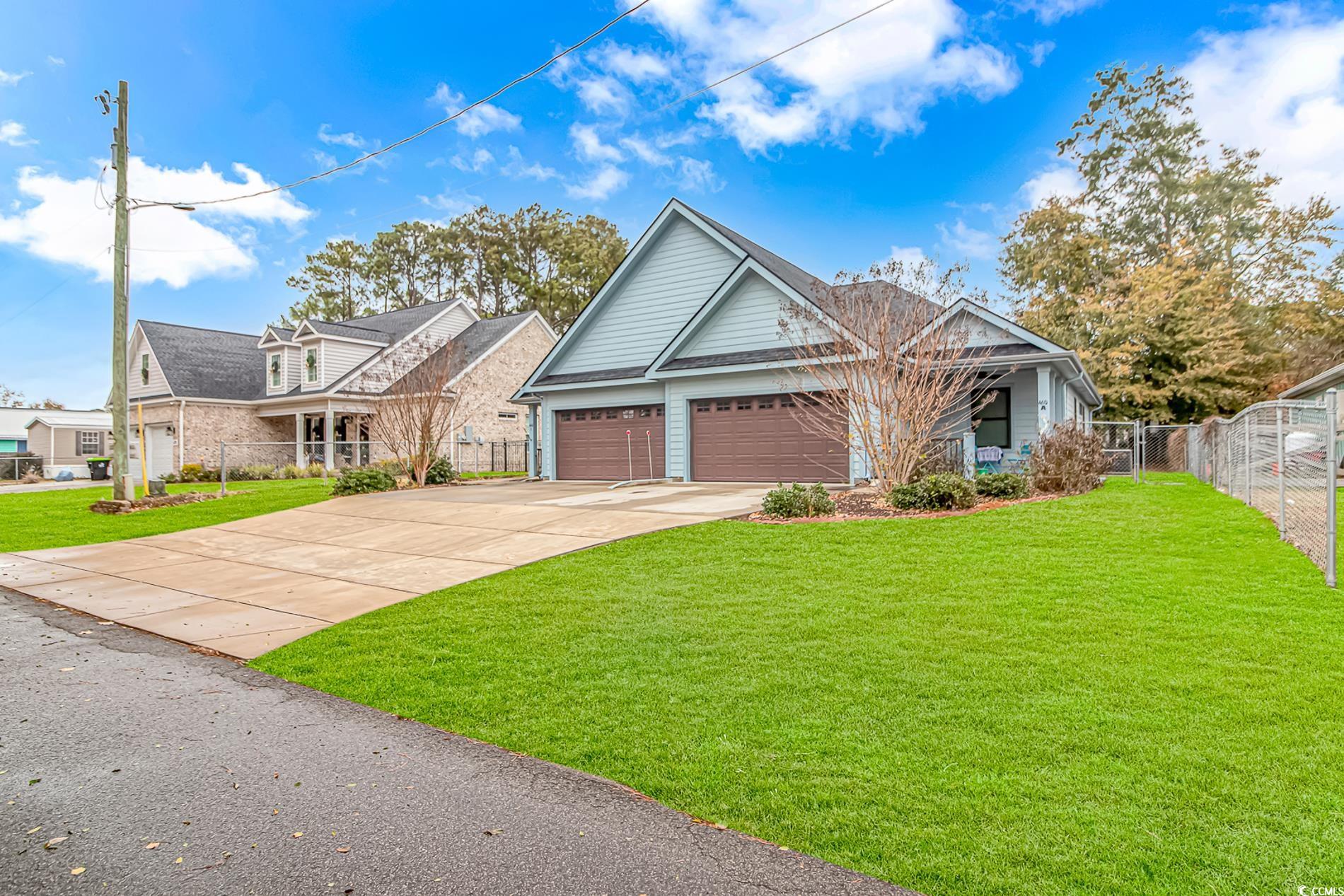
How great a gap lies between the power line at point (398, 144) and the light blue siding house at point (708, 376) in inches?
237

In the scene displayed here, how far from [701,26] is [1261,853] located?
39.9ft

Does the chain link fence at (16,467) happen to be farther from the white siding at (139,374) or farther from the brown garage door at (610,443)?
the brown garage door at (610,443)

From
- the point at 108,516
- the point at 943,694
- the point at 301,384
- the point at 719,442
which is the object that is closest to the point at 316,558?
the point at 943,694

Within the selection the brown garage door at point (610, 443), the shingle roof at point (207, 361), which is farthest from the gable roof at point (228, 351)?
the brown garage door at point (610, 443)

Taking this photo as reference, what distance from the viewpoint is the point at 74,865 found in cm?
280

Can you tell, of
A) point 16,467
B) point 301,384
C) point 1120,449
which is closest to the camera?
point 1120,449

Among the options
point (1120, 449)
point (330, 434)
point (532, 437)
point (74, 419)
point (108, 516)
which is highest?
point (74, 419)

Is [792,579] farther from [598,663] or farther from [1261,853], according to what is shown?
[1261,853]

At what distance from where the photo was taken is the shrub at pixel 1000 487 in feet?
39.3

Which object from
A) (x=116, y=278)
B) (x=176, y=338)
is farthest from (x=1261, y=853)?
(x=176, y=338)

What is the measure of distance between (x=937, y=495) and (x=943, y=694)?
23.4 ft

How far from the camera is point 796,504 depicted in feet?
36.1

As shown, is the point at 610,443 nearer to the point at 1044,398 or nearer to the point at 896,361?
the point at 896,361

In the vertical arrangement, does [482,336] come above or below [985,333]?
above
